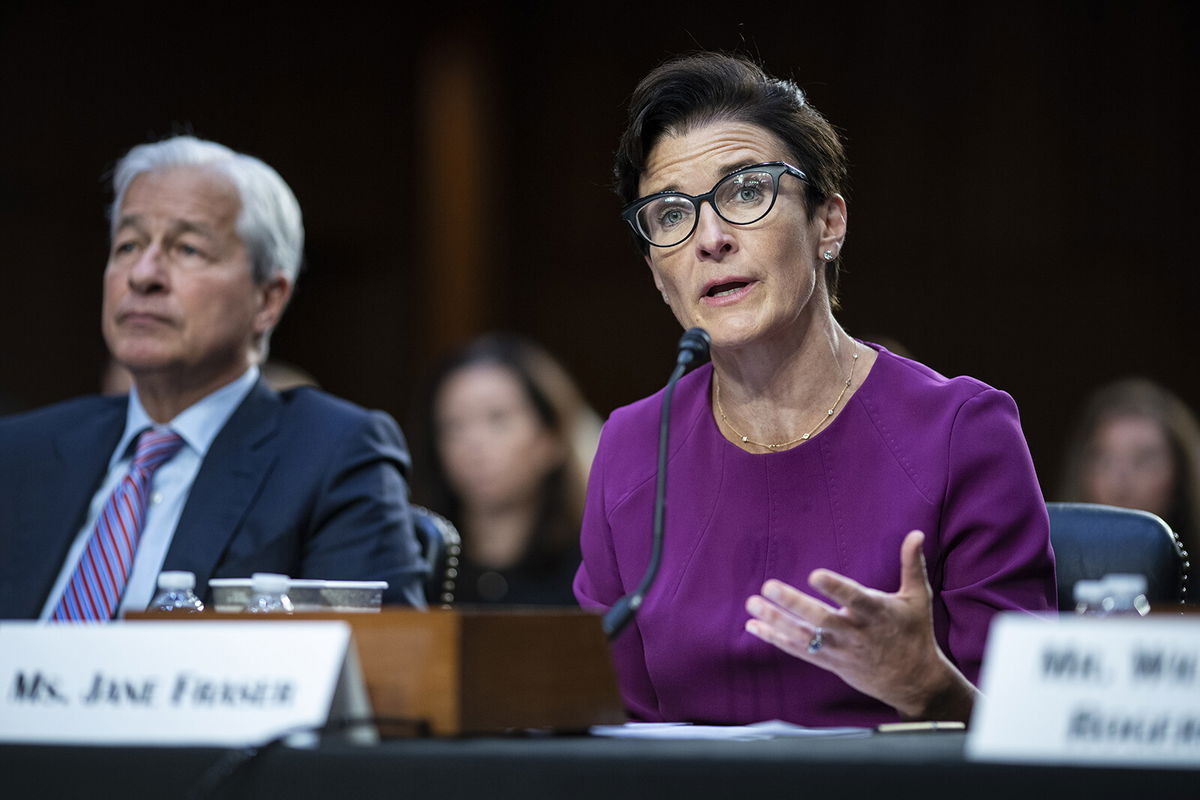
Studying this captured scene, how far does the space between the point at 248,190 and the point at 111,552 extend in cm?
68

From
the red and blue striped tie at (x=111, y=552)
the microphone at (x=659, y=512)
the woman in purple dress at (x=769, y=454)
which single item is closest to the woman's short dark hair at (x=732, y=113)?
the woman in purple dress at (x=769, y=454)

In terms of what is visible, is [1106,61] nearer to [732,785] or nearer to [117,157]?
[117,157]

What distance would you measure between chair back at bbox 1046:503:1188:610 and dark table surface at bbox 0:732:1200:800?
2.87 feet

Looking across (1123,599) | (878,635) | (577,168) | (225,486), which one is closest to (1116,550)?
(878,635)

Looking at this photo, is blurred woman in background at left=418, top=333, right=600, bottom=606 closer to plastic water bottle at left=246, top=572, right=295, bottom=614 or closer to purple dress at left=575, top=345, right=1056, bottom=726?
purple dress at left=575, top=345, right=1056, bottom=726

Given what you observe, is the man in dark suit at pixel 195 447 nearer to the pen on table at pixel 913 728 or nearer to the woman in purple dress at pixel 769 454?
the woman in purple dress at pixel 769 454

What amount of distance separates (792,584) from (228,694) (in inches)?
34.6

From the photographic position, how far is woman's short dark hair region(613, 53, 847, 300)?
1929 mm

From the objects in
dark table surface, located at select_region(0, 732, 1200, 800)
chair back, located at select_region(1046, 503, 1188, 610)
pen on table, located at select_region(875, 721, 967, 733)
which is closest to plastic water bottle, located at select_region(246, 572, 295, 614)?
dark table surface, located at select_region(0, 732, 1200, 800)

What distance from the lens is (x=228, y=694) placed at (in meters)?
1.07

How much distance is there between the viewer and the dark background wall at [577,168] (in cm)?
526

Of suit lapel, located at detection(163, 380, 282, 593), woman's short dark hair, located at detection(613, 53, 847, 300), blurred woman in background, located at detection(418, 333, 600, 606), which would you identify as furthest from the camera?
blurred woman in background, located at detection(418, 333, 600, 606)

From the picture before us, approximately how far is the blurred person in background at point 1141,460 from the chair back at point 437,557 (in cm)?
210

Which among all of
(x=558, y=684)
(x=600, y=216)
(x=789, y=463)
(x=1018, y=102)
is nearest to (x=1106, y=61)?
(x=1018, y=102)
